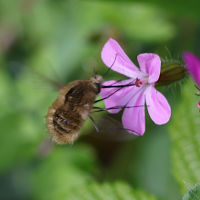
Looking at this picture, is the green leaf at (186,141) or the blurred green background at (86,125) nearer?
the green leaf at (186,141)

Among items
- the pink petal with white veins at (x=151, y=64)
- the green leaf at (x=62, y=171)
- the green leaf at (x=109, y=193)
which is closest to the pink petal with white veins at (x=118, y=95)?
the pink petal with white veins at (x=151, y=64)

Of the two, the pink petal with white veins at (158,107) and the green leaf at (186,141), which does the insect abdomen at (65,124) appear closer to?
the pink petal with white veins at (158,107)

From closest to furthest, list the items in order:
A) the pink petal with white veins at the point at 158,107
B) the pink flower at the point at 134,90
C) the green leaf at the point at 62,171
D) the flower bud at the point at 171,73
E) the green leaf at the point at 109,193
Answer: the pink petal with white veins at the point at 158,107, the pink flower at the point at 134,90, the flower bud at the point at 171,73, the green leaf at the point at 109,193, the green leaf at the point at 62,171

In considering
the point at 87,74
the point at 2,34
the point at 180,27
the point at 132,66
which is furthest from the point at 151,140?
the point at 2,34

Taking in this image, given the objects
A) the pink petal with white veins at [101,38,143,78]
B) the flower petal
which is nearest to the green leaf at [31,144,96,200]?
the pink petal with white veins at [101,38,143,78]

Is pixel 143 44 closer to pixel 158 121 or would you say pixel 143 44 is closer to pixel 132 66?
pixel 132 66
